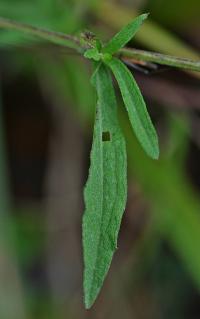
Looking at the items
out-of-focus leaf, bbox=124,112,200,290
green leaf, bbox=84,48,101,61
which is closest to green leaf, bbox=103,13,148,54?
green leaf, bbox=84,48,101,61

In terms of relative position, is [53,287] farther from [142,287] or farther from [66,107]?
[66,107]

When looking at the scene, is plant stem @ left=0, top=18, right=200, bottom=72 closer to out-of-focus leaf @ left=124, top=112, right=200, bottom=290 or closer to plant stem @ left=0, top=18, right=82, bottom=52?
plant stem @ left=0, top=18, right=82, bottom=52

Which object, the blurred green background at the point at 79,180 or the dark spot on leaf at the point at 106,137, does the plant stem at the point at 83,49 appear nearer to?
the dark spot on leaf at the point at 106,137

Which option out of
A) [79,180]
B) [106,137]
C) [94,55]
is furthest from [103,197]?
[79,180]

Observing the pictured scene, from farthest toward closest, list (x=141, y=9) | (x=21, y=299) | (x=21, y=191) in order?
(x=21, y=191) < (x=21, y=299) < (x=141, y=9)

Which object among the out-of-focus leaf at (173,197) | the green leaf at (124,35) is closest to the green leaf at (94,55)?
the green leaf at (124,35)

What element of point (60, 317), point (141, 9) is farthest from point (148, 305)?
point (141, 9)

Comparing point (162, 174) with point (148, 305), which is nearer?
point (162, 174)

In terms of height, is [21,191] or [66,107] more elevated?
[66,107]
